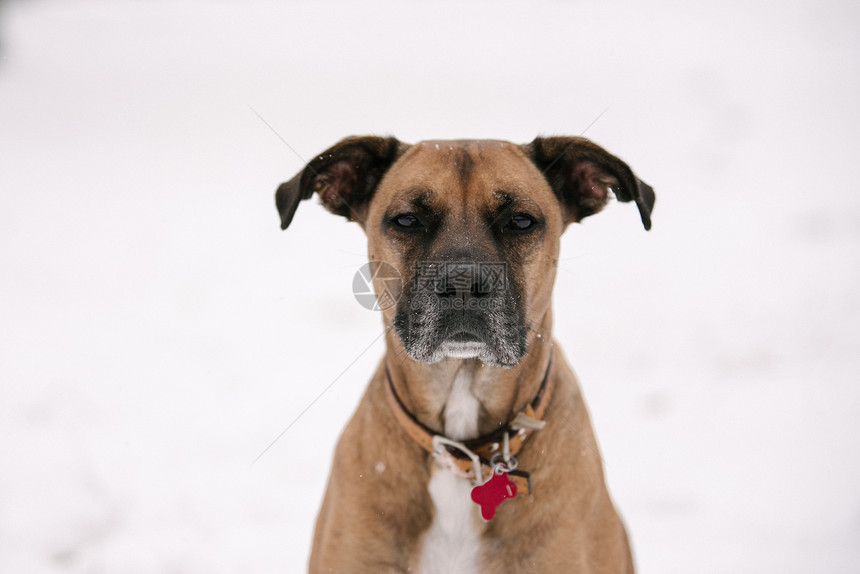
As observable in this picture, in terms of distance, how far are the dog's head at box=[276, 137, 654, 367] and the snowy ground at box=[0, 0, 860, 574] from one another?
2.25 meters

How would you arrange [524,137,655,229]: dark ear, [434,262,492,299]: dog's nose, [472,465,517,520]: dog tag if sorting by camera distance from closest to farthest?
1. [434,262,492,299]: dog's nose
2. [472,465,517,520]: dog tag
3. [524,137,655,229]: dark ear

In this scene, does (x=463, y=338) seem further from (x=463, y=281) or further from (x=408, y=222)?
(x=408, y=222)

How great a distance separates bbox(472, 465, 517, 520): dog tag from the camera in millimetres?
2922

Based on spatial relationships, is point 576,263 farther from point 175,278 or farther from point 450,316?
point 450,316

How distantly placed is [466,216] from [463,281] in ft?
1.49

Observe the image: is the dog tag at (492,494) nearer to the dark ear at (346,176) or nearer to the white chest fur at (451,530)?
the white chest fur at (451,530)

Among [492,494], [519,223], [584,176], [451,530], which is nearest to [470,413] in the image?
[492,494]

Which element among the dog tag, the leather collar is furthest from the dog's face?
the dog tag

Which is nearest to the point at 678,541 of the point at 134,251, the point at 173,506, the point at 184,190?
the point at 173,506

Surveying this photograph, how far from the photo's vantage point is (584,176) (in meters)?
3.53

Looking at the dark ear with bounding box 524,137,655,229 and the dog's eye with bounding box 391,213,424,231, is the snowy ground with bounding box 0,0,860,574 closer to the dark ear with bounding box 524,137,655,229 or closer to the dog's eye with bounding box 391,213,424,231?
the dark ear with bounding box 524,137,655,229

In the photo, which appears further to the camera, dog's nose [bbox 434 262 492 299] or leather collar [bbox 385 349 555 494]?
leather collar [bbox 385 349 555 494]

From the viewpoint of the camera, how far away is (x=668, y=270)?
7531 mm

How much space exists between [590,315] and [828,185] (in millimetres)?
4128
